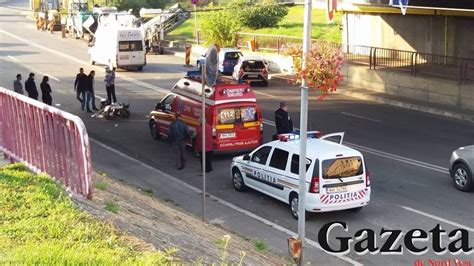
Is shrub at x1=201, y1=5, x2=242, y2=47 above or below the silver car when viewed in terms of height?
above

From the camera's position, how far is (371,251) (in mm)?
10922

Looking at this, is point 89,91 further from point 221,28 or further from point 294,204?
point 221,28

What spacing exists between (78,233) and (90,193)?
6.11 feet

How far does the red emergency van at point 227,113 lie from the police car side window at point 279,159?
13.3 ft

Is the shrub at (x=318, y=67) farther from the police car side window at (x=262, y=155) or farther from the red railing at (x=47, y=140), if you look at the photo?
the police car side window at (x=262, y=155)

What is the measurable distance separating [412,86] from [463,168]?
13877mm

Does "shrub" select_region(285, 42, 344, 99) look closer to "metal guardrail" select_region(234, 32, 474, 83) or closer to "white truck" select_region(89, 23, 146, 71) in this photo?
"metal guardrail" select_region(234, 32, 474, 83)

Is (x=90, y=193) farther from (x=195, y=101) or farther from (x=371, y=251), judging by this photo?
(x=195, y=101)

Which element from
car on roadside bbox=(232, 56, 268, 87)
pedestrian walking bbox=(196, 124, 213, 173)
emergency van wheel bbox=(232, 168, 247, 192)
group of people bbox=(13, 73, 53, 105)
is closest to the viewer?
emergency van wheel bbox=(232, 168, 247, 192)

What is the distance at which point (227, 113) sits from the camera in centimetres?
1750

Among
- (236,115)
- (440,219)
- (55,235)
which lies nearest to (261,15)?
(236,115)

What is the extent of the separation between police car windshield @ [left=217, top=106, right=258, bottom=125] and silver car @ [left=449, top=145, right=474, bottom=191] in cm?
562

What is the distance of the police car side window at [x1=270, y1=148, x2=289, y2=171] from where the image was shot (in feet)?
43.3

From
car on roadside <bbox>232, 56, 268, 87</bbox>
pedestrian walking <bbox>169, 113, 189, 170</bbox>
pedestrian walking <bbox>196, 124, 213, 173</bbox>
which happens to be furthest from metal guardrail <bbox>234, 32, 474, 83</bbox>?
pedestrian walking <bbox>169, 113, 189, 170</bbox>
